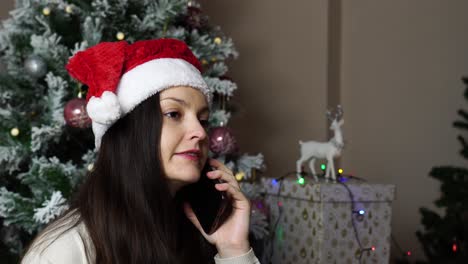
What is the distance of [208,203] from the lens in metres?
1.41

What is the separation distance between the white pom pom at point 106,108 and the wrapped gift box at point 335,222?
106cm

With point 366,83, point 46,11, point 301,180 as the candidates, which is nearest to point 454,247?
point 301,180

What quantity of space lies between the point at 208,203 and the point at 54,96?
76cm

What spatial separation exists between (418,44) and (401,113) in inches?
16.2

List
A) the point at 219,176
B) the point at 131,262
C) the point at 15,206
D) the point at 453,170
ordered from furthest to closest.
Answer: the point at 453,170
the point at 15,206
the point at 219,176
the point at 131,262

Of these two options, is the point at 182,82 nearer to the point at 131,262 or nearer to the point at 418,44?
the point at 131,262

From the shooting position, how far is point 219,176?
1.39 m

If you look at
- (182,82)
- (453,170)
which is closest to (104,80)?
(182,82)

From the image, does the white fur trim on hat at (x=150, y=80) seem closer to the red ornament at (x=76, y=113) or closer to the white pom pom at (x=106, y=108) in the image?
the white pom pom at (x=106, y=108)

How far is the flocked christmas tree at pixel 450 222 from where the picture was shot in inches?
88.7

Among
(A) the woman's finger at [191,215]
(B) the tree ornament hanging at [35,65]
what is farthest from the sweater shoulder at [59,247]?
(B) the tree ornament hanging at [35,65]

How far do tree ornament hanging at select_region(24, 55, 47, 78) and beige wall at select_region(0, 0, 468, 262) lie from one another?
49.6 inches

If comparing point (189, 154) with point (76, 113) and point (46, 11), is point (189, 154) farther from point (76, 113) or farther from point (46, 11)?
point (46, 11)

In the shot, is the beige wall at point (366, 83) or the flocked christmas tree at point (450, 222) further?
the beige wall at point (366, 83)
